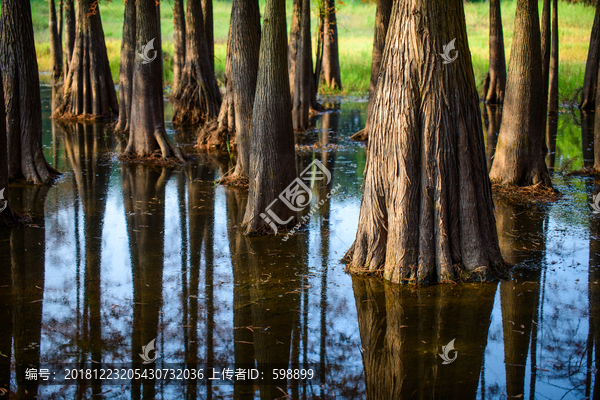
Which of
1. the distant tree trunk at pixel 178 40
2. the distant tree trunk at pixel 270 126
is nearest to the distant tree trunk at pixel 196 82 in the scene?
the distant tree trunk at pixel 178 40

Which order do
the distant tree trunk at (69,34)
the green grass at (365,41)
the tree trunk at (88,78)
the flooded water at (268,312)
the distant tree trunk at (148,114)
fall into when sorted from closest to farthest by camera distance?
the flooded water at (268,312) → the distant tree trunk at (148,114) → the tree trunk at (88,78) → the distant tree trunk at (69,34) → the green grass at (365,41)

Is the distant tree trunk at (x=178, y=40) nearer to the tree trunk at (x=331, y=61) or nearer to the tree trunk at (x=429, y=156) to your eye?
the tree trunk at (x=331, y=61)

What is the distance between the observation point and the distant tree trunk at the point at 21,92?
10.5 m

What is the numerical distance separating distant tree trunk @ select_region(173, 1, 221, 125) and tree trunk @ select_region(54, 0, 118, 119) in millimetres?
2806

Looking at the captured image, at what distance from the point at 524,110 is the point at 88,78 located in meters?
15.6

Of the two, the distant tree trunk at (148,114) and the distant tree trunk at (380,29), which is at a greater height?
the distant tree trunk at (380,29)

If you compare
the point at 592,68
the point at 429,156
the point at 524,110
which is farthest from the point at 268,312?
the point at 592,68

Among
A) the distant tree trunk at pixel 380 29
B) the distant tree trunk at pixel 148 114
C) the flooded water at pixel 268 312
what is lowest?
the flooded water at pixel 268 312

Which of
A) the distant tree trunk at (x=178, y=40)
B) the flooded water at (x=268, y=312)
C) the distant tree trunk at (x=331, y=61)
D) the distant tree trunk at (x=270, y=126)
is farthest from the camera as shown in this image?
the distant tree trunk at (x=331, y=61)

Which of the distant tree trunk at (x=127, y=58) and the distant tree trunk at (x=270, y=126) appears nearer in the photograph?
the distant tree trunk at (x=270, y=126)

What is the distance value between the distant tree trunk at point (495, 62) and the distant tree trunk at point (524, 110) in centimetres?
1116

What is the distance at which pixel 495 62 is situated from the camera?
23.1 meters

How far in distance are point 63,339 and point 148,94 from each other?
9.15 metres

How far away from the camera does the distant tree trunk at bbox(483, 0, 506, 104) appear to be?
73.0ft
